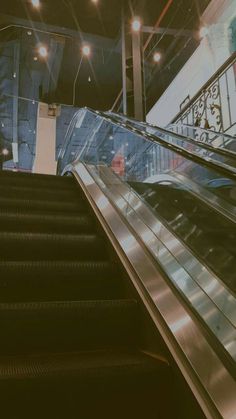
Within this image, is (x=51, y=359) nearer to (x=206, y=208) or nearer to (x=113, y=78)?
(x=206, y=208)

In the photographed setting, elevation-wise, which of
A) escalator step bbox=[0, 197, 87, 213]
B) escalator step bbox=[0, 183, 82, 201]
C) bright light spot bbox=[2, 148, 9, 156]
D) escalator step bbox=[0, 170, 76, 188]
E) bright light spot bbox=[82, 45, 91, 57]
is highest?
bright light spot bbox=[82, 45, 91, 57]

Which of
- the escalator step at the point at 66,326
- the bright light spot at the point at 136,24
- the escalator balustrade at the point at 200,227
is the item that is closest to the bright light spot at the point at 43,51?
the bright light spot at the point at 136,24

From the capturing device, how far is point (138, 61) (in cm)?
780

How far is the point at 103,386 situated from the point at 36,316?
476 millimetres

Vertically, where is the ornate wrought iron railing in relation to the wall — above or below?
below

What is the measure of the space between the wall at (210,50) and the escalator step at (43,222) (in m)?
6.18

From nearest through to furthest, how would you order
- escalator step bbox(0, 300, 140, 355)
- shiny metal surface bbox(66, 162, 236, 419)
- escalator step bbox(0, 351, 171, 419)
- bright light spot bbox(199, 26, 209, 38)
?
1. shiny metal surface bbox(66, 162, 236, 419)
2. escalator step bbox(0, 351, 171, 419)
3. escalator step bbox(0, 300, 140, 355)
4. bright light spot bbox(199, 26, 209, 38)

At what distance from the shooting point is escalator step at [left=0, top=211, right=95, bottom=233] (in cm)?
306

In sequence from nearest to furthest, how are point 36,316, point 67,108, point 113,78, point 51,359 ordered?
point 51,359 < point 36,316 < point 113,78 < point 67,108

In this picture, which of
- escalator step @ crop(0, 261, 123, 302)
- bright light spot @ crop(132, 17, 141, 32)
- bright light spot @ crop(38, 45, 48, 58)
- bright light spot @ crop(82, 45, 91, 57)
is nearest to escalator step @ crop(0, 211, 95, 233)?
escalator step @ crop(0, 261, 123, 302)

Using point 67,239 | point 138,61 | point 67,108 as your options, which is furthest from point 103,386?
point 67,108

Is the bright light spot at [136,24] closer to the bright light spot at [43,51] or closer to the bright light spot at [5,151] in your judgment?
the bright light spot at [43,51]

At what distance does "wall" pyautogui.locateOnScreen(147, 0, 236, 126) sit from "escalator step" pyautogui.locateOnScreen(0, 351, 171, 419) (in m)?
7.71

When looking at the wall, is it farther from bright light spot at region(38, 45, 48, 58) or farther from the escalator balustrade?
the escalator balustrade
